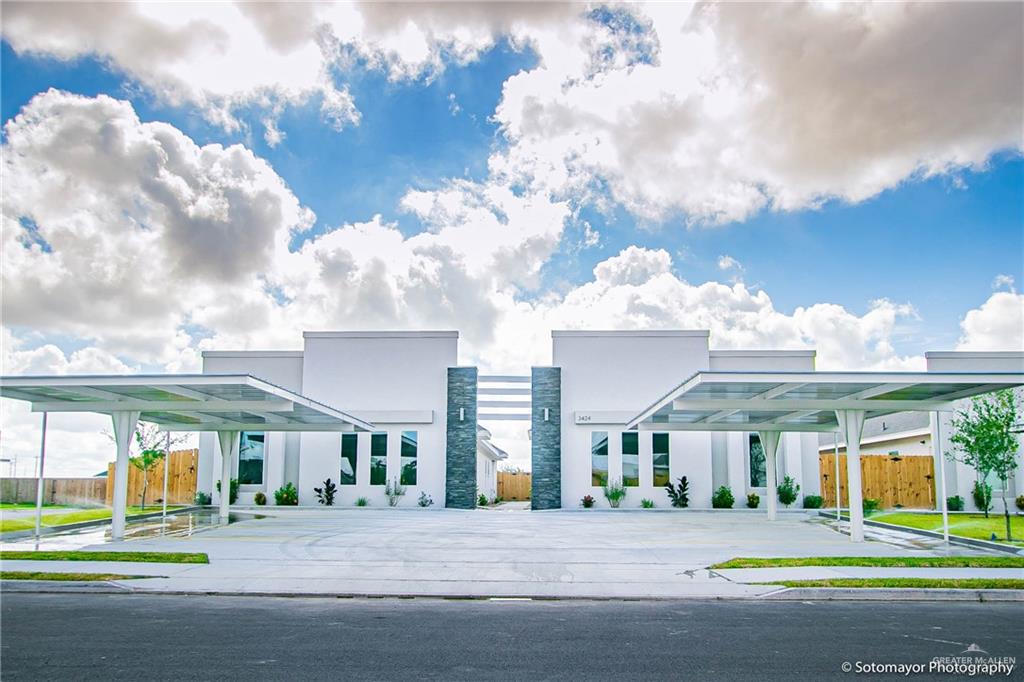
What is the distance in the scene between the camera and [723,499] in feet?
109

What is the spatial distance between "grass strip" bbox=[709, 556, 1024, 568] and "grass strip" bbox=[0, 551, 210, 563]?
10.1 meters

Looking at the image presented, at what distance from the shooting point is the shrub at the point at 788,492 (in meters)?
33.6

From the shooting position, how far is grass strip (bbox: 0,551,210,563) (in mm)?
16141

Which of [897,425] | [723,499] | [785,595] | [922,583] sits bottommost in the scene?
[785,595]

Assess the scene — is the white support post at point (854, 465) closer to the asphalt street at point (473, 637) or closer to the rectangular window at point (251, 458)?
the asphalt street at point (473, 637)

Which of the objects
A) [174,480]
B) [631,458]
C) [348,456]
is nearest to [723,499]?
[631,458]

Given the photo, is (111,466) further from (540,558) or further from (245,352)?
(540,558)

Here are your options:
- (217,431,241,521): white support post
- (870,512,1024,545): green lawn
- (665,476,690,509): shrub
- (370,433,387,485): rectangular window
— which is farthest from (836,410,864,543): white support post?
(370,433,387,485): rectangular window

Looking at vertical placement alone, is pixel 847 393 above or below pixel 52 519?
above

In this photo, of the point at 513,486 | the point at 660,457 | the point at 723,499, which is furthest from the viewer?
the point at 513,486

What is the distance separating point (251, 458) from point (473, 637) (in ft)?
90.7

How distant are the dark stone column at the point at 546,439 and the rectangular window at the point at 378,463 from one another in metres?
6.07

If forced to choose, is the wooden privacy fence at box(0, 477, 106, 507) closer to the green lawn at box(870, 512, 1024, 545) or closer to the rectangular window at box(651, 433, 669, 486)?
the rectangular window at box(651, 433, 669, 486)

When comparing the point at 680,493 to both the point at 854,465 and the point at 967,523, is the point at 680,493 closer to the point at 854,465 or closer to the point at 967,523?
the point at 967,523
